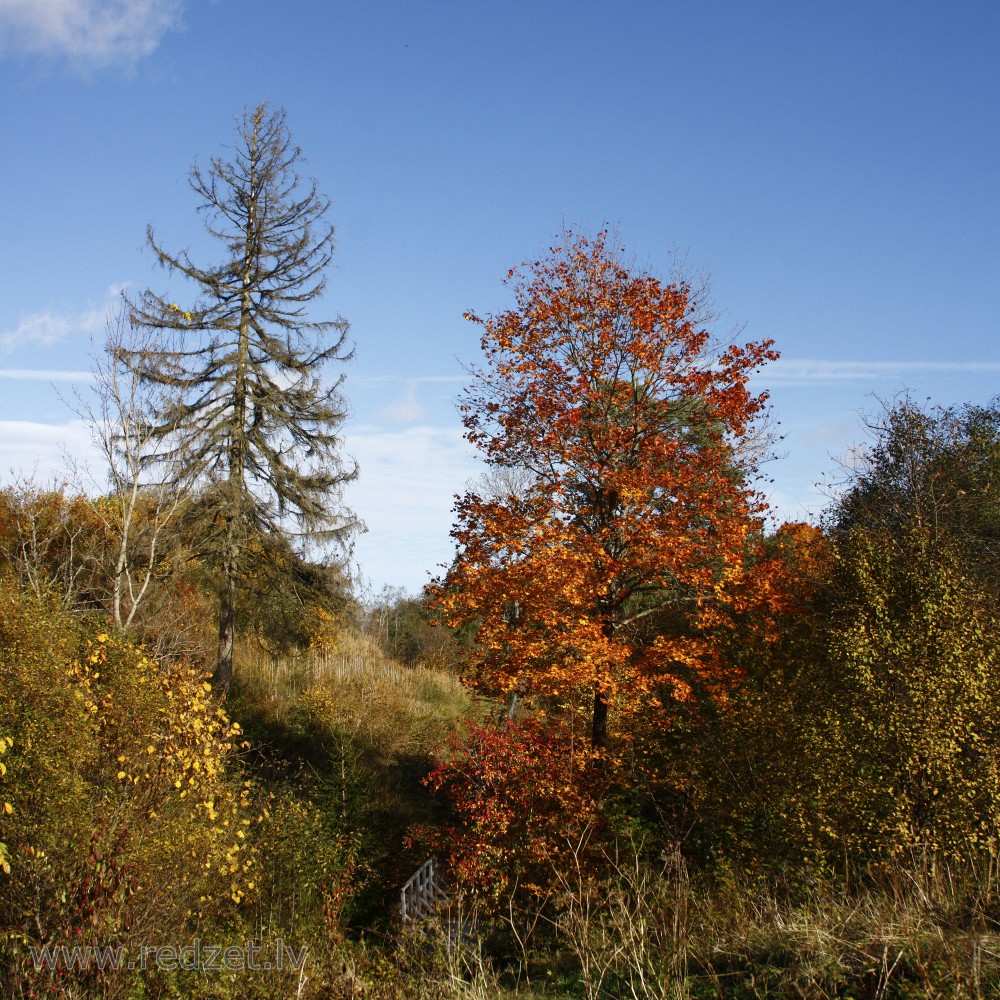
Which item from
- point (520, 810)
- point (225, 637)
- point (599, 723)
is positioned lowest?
point (520, 810)

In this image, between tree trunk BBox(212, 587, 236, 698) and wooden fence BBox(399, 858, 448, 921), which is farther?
tree trunk BBox(212, 587, 236, 698)

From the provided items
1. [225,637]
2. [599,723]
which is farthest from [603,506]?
[225,637]

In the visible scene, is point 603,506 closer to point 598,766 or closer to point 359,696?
point 598,766

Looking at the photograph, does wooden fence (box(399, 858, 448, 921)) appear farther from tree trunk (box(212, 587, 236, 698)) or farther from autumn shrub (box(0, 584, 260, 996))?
tree trunk (box(212, 587, 236, 698))

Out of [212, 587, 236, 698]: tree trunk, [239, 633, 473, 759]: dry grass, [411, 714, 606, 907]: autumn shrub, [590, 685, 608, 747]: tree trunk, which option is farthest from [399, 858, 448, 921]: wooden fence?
[212, 587, 236, 698]: tree trunk

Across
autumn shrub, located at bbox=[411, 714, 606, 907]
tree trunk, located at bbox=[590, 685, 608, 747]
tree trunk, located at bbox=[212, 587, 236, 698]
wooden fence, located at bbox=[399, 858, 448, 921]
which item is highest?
tree trunk, located at bbox=[212, 587, 236, 698]

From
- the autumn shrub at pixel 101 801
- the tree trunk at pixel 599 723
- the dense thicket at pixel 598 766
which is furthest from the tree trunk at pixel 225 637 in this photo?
the tree trunk at pixel 599 723

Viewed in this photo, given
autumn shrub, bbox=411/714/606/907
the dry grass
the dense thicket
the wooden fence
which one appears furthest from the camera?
the dry grass

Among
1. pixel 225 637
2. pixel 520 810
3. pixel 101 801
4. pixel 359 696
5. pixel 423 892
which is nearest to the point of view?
pixel 101 801

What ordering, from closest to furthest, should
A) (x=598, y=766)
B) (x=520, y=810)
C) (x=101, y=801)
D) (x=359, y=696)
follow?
(x=101, y=801) < (x=520, y=810) < (x=598, y=766) < (x=359, y=696)

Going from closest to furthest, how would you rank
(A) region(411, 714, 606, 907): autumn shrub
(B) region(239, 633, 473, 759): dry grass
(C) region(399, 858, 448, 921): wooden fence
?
(A) region(411, 714, 606, 907): autumn shrub → (C) region(399, 858, 448, 921): wooden fence → (B) region(239, 633, 473, 759): dry grass

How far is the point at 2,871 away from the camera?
7.94 m

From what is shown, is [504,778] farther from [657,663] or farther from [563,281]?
[563,281]

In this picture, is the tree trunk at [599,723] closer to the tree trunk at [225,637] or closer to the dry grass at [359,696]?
the dry grass at [359,696]
